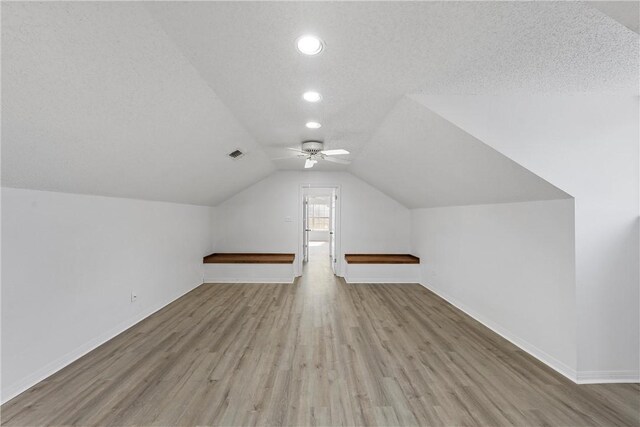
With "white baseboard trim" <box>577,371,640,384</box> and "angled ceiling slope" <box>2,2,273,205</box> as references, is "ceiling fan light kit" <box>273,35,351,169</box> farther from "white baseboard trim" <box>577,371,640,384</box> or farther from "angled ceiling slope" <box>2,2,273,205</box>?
"white baseboard trim" <box>577,371,640,384</box>

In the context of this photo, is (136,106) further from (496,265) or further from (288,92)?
(496,265)

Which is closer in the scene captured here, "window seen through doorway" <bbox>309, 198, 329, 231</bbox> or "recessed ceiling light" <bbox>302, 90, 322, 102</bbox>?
"recessed ceiling light" <bbox>302, 90, 322, 102</bbox>

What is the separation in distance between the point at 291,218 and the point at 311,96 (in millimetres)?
3784

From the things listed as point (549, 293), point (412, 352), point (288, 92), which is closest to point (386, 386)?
point (412, 352)

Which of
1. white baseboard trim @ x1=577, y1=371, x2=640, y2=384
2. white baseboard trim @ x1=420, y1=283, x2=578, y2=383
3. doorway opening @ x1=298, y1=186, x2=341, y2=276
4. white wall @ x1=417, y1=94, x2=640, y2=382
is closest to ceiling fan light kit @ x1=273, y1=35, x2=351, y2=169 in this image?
white wall @ x1=417, y1=94, x2=640, y2=382

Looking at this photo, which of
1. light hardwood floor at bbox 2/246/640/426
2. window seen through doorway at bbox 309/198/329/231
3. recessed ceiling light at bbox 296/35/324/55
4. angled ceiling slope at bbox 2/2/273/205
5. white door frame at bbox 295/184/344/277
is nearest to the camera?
angled ceiling slope at bbox 2/2/273/205

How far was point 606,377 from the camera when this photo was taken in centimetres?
209

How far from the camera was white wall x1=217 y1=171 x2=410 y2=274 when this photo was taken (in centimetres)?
576

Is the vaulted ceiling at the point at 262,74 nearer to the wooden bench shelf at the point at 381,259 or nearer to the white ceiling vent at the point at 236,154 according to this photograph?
the white ceiling vent at the point at 236,154

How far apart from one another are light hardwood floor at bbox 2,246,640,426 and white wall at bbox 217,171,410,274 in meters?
2.52

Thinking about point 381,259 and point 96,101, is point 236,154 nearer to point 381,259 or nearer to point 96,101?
point 96,101

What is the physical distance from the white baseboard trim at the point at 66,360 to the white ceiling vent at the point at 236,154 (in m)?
A: 2.33

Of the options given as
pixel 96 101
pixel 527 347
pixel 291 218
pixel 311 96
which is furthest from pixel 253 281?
pixel 527 347

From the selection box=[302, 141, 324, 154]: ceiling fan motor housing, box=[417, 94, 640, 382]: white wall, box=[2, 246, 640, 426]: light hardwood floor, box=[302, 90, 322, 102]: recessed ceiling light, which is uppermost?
box=[302, 90, 322, 102]: recessed ceiling light
